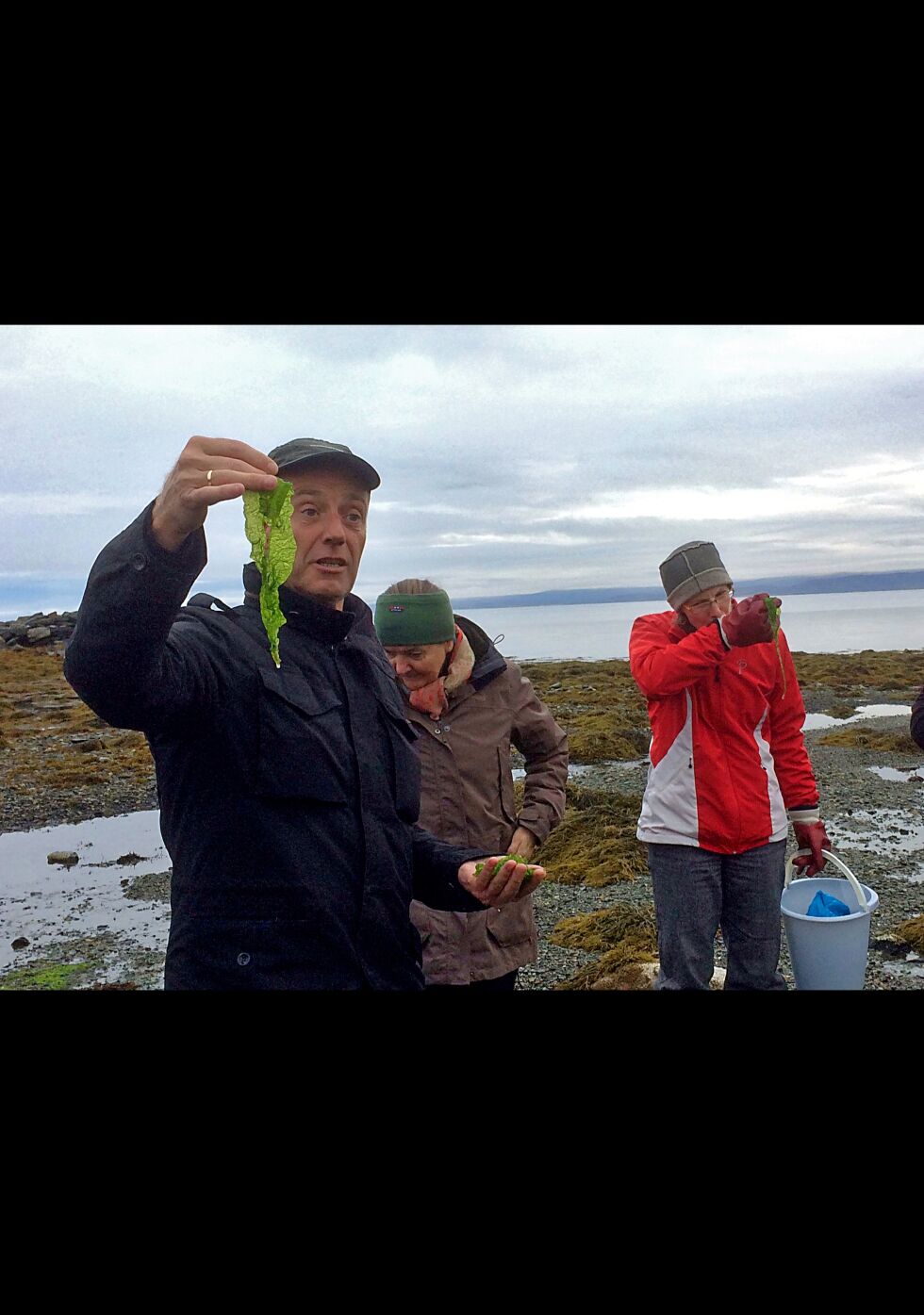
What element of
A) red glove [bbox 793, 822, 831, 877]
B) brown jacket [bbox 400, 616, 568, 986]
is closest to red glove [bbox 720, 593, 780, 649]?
brown jacket [bbox 400, 616, 568, 986]

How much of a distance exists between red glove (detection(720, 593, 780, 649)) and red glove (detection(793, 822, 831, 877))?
724mm

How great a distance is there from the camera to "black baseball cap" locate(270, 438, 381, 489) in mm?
1728

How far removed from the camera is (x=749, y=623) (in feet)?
8.36

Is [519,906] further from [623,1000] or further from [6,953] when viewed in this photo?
[6,953]

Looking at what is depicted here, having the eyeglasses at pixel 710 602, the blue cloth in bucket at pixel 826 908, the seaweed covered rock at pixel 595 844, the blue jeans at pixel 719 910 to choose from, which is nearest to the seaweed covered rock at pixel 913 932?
the seaweed covered rock at pixel 595 844

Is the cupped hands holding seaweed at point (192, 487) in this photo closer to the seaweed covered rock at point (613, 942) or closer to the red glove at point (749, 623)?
the red glove at point (749, 623)

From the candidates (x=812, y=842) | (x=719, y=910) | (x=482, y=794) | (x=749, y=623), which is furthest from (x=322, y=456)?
(x=812, y=842)

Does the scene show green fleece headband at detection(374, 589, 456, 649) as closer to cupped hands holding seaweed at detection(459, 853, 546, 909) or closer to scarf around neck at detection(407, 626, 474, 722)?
scarf around neck at detection(407, 626, 474, 722)

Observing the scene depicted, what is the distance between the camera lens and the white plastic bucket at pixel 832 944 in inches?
106

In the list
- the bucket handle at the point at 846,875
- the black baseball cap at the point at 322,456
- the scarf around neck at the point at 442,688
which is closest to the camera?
the black baseball cap at the point at 322,456

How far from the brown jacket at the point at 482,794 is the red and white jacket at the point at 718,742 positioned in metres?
0.37

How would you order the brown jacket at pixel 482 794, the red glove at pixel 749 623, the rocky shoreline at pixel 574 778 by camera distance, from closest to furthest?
the brown jacket at pixel 482 794 → the red glove at pixel 749 623 → the rocky shoreline at pixel 574 778

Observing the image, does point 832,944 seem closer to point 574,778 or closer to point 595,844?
point 595,844

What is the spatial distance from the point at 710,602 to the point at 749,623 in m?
0.27
